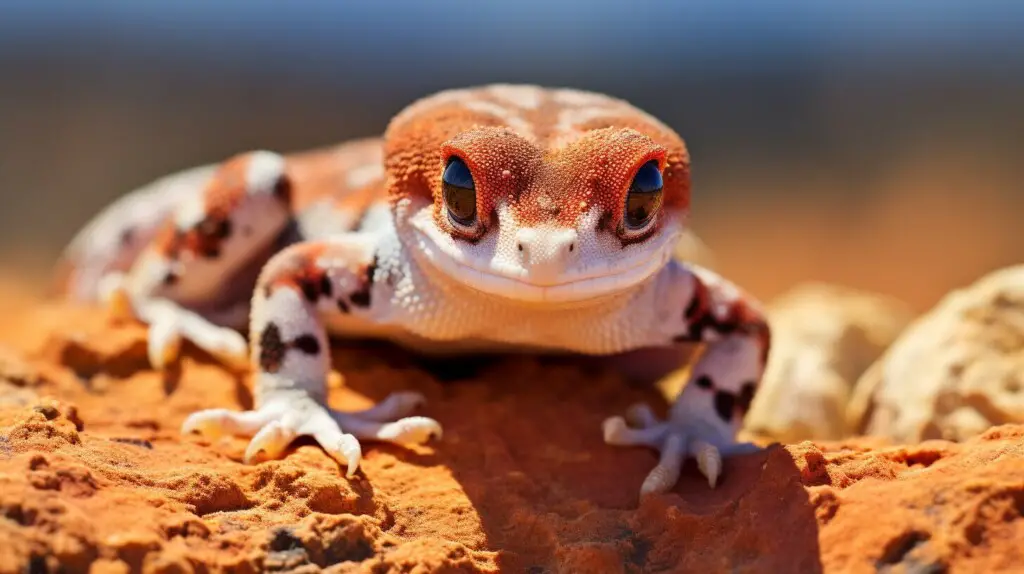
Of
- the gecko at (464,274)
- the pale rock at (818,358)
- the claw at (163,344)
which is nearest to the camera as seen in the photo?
the gecko at (464,274)

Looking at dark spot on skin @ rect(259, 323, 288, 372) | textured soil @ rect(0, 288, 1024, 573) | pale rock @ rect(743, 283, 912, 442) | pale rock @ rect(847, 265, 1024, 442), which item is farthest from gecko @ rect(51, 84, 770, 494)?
pale rock @ rect(847, 265, 1024, 442)

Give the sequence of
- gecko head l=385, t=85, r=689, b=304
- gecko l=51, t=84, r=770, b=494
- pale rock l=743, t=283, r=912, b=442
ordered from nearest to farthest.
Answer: gecko head l=385, t=85, r=689, b=304 → gecko l=51, t=84, r=770, b=494 → pale rock l=743, t=283, r=912, b=442

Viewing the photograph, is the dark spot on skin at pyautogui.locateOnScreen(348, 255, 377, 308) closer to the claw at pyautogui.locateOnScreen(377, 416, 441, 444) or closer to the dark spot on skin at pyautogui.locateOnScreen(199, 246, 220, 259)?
the claw at pyautogui.locateOnScreen(377, 416, 441, 444)

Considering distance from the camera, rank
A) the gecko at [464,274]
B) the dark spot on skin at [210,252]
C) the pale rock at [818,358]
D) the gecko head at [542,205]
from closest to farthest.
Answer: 1. the gecko head at [542,205]
2. the gecko at [464,274]
3. the pale rock at [818,358]
4. the dark spot on skin at [210,252]

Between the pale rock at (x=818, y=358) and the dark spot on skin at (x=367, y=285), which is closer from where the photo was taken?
the dark spot on skin at (x=367, y=285)

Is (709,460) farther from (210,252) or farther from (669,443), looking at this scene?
(210,252)

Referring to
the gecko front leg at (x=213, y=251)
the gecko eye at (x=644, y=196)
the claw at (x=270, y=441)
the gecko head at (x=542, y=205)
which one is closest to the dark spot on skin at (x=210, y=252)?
the gecko front leg at (x=213, y=251)

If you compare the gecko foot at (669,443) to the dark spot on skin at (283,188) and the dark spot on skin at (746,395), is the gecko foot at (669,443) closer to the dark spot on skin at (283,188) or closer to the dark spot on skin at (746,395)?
the dark spot on skin at (746,395)

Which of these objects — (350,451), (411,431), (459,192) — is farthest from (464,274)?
(350,451)
